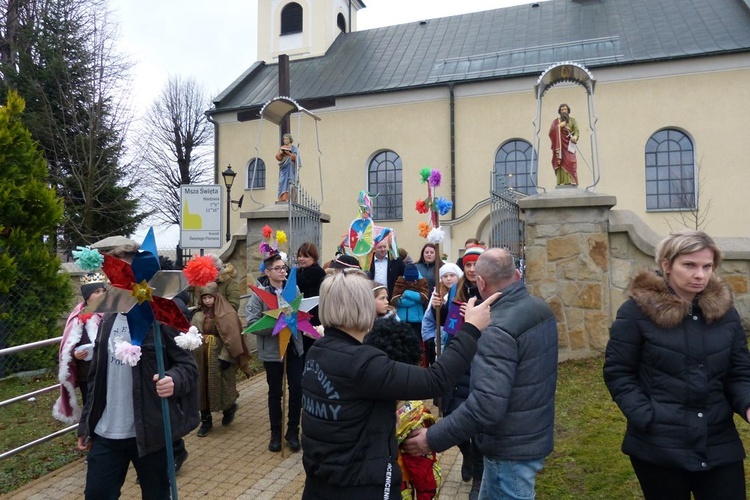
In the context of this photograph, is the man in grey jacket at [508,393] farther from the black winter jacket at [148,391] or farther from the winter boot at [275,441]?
the winter boot at [275,441]

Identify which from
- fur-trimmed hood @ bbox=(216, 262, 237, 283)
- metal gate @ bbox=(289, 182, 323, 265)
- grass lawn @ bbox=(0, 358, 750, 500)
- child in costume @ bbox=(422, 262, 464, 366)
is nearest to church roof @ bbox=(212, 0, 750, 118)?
metal gate @ bbox=(289, 182, 323, 265)

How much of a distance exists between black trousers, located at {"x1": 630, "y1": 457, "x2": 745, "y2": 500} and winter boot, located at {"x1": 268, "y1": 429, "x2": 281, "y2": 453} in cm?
326

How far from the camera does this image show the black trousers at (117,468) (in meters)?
2.74

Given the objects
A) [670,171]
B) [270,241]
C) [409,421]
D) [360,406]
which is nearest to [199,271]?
[360,406]

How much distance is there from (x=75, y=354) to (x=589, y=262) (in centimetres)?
588

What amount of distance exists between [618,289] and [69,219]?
15505mm

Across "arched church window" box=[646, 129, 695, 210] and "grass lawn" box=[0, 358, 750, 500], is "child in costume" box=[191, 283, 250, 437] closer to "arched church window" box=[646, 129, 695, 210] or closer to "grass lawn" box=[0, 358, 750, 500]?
"grass lawn" box=[0, 358, 750, 500]

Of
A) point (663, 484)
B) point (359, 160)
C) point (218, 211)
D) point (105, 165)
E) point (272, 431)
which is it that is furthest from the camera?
point (359, 160)

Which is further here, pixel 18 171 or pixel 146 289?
pixel 18 171

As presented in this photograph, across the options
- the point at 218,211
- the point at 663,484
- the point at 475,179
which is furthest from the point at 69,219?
the point at 663,484

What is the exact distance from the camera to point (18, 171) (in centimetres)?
771

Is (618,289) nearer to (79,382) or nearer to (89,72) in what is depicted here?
(79,382)

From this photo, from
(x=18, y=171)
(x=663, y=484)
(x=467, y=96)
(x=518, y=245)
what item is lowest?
Result: (x=663, y=484)

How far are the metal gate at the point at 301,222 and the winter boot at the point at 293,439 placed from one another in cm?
340
